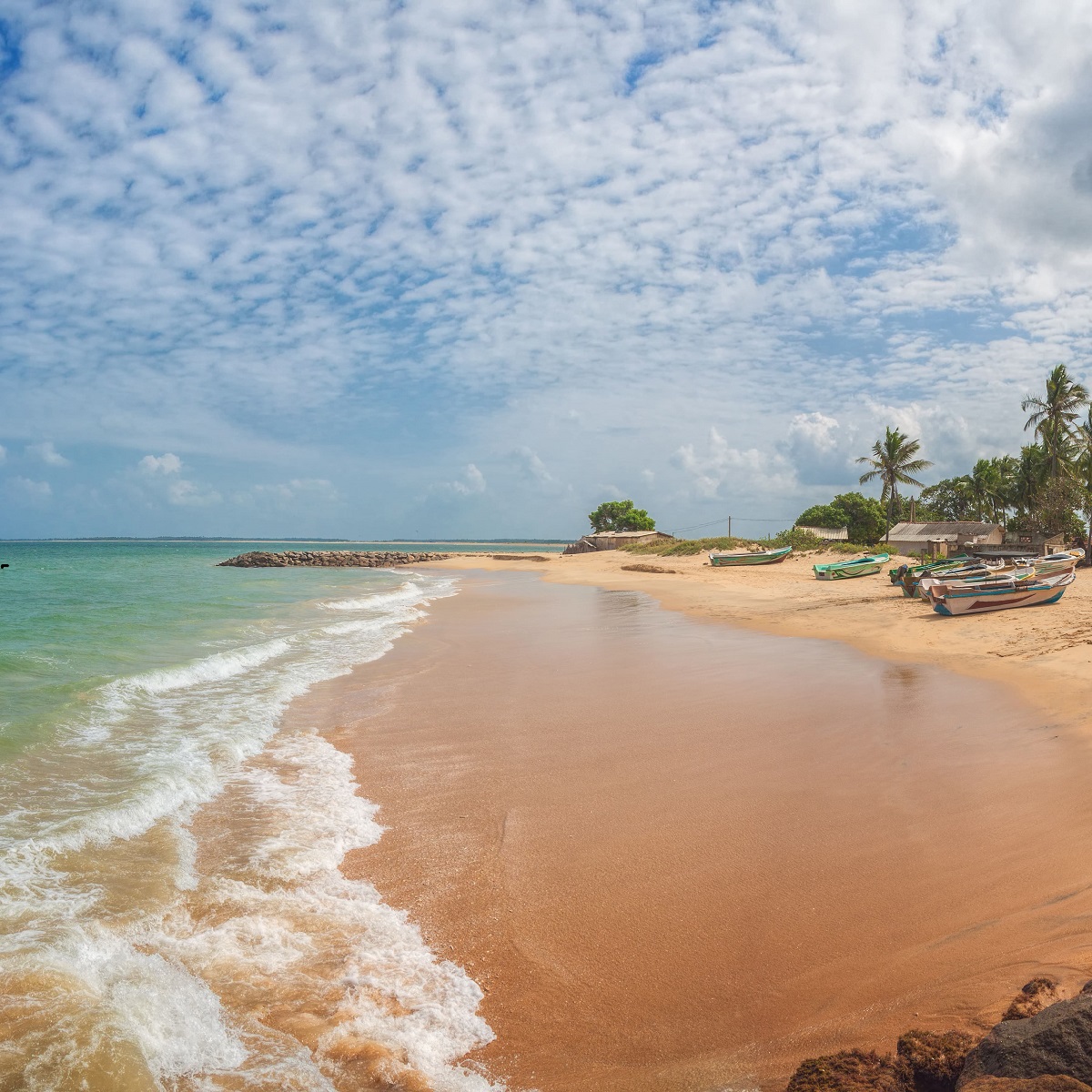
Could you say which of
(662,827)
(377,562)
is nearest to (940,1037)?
(662,827)

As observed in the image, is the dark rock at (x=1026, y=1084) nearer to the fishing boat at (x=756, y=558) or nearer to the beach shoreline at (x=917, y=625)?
the beach shoreline at (x=917, y=625)

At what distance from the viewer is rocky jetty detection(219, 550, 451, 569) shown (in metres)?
74.9

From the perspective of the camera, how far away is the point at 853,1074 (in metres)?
3.10

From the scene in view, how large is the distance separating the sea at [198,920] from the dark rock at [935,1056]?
6.70ft

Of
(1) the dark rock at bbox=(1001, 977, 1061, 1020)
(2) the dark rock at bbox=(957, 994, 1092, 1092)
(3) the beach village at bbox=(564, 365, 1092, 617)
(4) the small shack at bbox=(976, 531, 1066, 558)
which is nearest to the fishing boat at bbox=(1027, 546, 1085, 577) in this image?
(3) the beach village at bbox=(564, 365, 1092, 617)

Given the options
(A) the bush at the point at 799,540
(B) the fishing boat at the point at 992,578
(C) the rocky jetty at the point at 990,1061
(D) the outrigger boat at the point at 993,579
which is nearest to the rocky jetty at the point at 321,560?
(A) the bush at the point at 799,540

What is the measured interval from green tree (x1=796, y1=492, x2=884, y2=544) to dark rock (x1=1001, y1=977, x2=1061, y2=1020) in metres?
54.4

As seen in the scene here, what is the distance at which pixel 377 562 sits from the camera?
266 feet

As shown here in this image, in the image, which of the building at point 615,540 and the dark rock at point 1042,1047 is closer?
the dark rock at point 1042,1047

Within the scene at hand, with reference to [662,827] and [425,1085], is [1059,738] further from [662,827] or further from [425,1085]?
[425,1085]

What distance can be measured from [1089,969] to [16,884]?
7.23m

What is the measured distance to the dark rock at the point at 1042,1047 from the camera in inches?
98.6

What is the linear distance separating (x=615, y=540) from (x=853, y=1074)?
69.1 metres

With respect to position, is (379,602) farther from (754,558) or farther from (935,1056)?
(935,1056)
